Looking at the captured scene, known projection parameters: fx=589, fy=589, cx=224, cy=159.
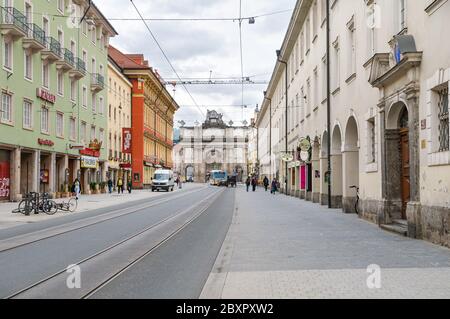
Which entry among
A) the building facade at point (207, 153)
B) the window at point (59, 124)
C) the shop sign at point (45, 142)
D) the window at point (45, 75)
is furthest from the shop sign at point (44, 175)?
the building facade at point (207, 153)

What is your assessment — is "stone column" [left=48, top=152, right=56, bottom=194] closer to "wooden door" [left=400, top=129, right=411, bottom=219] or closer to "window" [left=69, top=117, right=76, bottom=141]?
"window" [left=69, top=117, right=76, bottom=141]

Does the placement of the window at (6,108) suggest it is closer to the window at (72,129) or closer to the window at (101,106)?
the window at (72,129)

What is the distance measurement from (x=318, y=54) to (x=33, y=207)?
1611 centimetres

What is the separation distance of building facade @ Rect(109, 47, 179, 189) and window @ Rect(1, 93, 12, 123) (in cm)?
3992

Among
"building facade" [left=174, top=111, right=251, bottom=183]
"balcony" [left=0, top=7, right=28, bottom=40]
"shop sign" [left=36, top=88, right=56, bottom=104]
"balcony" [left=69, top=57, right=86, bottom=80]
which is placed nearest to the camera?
"balcony" [left=0, top=7, right=28, bottom=40]

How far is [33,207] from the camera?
24328 millimetres

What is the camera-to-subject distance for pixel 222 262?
10273 millimetres

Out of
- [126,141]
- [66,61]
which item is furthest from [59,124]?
[126,141]

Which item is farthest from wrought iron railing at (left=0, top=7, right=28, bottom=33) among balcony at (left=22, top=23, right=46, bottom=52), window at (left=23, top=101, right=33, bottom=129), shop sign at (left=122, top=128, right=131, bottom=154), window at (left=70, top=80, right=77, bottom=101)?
shop sign at (left=122, top=128, right=131, bottom=154)

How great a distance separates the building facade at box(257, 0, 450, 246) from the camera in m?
12.6

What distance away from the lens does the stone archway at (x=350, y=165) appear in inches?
897

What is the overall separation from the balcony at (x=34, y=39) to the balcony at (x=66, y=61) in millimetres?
3661

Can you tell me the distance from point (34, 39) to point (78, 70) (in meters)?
9.73
